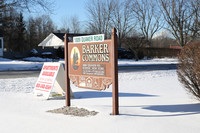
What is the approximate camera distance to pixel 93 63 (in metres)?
6.62

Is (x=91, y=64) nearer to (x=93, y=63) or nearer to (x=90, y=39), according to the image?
(x=93, y=63)

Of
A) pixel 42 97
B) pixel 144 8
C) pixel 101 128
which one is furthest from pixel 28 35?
pixel 101 128

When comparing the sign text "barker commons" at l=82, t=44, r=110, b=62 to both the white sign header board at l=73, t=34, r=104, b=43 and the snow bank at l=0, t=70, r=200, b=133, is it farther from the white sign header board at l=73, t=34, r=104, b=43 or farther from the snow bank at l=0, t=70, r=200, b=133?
the snow bank at l=0, t=70, r=200, b=133

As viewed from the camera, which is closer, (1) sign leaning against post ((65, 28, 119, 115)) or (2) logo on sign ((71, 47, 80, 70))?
(1) sign leaning against post ((65, 28, 119, 115))

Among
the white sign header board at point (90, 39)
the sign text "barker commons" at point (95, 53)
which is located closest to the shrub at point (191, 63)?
the sign text "barker commons" at point (95, 53)

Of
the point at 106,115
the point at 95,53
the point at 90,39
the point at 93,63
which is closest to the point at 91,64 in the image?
the point at 93,63

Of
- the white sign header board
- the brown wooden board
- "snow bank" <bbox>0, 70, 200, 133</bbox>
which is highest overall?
the white sign header board

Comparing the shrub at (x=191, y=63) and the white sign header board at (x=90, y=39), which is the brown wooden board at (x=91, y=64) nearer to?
the white sign header board at (x=90, y=39)

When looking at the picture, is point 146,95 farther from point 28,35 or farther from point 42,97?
point 28,35

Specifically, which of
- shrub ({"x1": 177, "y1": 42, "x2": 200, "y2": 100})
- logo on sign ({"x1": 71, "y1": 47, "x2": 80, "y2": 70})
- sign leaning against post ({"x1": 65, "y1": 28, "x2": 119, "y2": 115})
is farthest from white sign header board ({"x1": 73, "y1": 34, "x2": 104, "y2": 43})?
shrub ({"x1": 177, "y1": 42, "x2": 200, "y2": 100})

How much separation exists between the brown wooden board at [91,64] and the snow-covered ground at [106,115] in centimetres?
70

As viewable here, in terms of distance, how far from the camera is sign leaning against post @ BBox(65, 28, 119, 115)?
6.00 metres

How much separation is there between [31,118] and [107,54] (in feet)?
7.51

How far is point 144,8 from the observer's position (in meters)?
50.0
